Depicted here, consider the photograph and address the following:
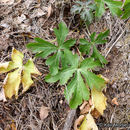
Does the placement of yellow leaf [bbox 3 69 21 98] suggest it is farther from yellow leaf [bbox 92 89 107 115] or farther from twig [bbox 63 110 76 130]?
yellow leaf [bbox 92 89 107 115]

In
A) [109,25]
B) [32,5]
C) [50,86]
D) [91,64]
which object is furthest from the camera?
[32,5]

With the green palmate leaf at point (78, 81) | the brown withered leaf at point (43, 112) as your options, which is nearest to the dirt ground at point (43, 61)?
the brown withered leaf at point (43, 112)


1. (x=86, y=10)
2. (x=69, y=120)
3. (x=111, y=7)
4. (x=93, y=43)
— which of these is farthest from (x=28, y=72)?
(x=111, y=7)

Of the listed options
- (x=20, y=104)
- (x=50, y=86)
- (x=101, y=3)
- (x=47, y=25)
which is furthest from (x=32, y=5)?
(x=20, y=104)

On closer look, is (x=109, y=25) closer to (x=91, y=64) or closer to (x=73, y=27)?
(x=73, y=27)

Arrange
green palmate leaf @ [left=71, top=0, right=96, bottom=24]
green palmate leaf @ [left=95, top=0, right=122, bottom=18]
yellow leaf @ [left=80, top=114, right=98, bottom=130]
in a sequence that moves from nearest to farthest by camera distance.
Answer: yellow leaf @ [left=80, top=114, right=98, bottom=130]
green palmate leaf @ [left=95, top=0, right=122, bottom=18]
green palmate leaf @ [left=71, top=0, right=96, bottom=24]

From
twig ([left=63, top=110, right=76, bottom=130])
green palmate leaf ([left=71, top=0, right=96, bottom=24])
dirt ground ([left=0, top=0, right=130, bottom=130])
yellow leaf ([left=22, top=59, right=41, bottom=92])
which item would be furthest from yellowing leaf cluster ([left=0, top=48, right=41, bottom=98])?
green palmate leaf ([left=71, top=0, right=96, bottom=24])

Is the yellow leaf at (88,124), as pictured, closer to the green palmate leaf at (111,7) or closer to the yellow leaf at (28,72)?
the yellow leaf at (28,72)
